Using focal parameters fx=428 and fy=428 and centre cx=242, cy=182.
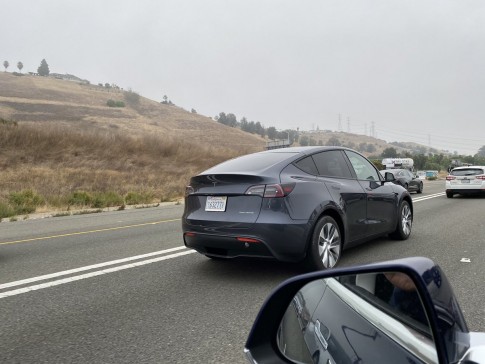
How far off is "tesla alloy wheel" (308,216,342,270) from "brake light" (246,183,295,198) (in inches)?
23.0

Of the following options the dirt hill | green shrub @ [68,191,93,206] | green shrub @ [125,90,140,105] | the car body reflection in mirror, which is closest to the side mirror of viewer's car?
the car body reflection in mirror

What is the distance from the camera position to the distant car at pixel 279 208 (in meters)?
4.74

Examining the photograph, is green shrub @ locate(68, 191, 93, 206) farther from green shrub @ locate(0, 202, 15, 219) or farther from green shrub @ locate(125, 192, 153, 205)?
green shrub @ locate(0, 202, 15, 219)

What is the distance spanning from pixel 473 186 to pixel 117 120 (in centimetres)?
7714

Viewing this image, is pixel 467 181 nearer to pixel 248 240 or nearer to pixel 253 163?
pixel 253 163

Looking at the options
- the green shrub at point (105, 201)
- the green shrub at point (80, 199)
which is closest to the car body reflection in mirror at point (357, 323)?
the green shrub at point (105, 201)

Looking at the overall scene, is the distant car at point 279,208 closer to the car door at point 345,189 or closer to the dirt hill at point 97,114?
the car door at point 345,189

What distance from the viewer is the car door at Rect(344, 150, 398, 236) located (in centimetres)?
632

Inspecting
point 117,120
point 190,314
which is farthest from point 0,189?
point 117,120

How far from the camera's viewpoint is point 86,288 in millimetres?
4859

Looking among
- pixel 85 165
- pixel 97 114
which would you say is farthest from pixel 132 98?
pixel 85 165

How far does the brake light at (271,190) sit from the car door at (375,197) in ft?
6.14

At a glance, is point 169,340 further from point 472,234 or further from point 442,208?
point 442,208

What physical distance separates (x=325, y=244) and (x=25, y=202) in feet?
51.7
